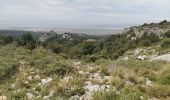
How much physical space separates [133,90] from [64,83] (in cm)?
181

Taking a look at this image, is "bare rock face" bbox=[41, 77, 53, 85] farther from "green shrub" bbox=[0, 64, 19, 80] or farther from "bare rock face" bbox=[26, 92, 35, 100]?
"green shrub" bbox=[0, 64, 19, 80]

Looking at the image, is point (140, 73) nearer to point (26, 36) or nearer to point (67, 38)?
point (26, 36)

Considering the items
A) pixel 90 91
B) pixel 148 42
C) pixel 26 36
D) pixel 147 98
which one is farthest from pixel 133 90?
pixel 26 36

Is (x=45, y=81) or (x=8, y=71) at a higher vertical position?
(x=45, y=81)

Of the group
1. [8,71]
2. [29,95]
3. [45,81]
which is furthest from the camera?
[8,71]

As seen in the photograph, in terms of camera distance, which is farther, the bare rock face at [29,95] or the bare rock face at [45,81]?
the bare rock face at [45,81]

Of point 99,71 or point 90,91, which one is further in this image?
point 99,71

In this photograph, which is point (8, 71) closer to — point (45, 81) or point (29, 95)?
point (45, 81)

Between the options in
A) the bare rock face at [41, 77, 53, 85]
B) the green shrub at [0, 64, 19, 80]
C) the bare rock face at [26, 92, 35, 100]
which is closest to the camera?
the bare rock face at [26, 92, 35, 100]

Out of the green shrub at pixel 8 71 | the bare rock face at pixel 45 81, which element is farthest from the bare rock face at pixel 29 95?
the green shrub at pixel 8 71

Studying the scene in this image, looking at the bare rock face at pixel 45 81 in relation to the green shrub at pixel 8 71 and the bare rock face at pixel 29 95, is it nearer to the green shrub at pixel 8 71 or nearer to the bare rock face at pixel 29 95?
the bare rock face at pixel 29 95

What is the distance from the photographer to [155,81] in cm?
907

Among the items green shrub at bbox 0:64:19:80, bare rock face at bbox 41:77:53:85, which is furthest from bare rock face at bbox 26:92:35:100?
green shrub at bbox 0:64:19:80

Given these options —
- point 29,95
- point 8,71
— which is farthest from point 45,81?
point 8,71
